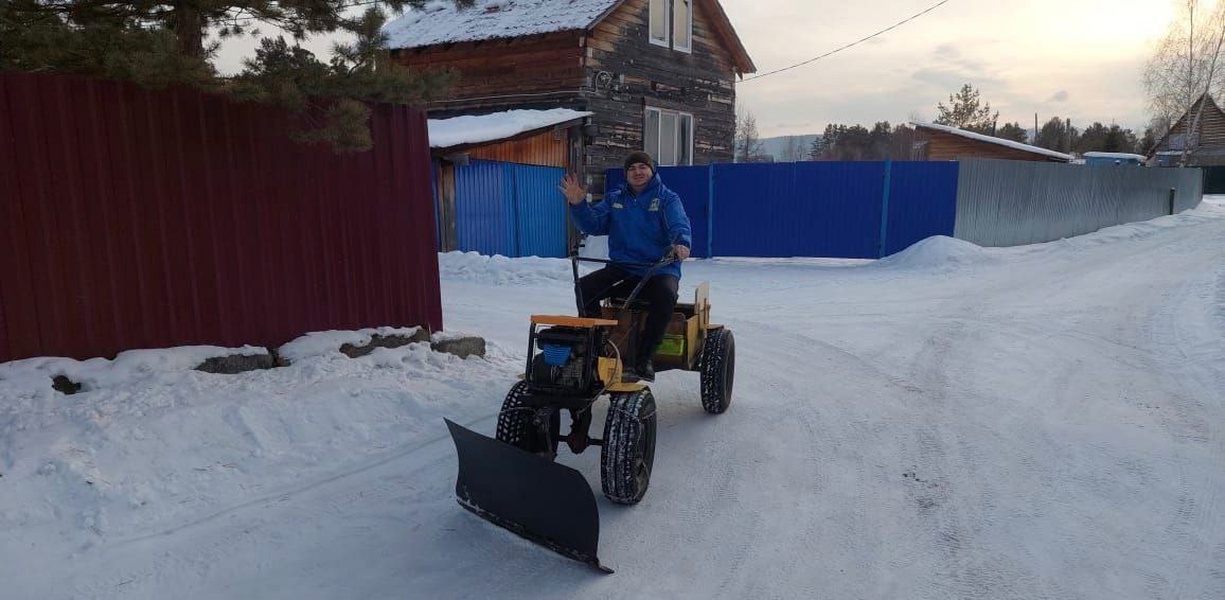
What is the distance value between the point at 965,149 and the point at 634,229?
35.5 m

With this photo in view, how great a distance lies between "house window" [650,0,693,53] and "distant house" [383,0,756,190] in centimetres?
3

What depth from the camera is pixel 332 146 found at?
573cm

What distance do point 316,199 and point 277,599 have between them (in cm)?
352

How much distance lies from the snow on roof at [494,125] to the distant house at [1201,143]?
4367 cm

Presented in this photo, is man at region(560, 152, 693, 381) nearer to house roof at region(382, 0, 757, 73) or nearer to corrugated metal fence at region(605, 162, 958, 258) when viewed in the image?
corrugated metal fence at region(605, 162, 958, 258)

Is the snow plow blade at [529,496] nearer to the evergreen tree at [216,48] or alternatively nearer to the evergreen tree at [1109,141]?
the evergreen tree at [216,48]

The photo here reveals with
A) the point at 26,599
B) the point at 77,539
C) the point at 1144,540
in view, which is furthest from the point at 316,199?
the point at 1144,540

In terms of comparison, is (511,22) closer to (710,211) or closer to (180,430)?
(710,211)

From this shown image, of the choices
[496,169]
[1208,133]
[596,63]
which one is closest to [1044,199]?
[596,63]

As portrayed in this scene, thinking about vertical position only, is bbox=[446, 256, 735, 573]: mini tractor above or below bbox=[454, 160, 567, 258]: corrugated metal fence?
below

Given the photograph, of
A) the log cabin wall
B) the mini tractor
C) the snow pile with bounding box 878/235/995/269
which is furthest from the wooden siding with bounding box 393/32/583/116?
the mini tractor

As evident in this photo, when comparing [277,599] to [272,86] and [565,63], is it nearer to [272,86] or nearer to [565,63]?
[272,86]

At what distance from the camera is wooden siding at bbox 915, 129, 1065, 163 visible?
35.1 metres

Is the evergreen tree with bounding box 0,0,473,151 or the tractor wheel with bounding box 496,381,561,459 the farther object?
the evergreen tree with bounding box 0,0,473,151
